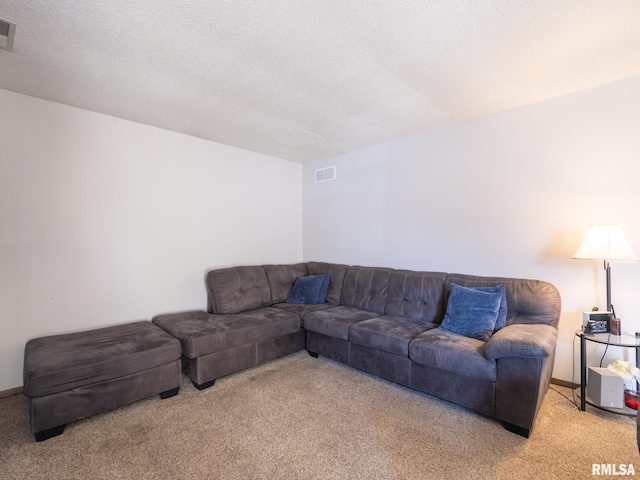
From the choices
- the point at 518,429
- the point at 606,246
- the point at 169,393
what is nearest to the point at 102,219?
the point at 169,393

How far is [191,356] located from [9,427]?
45.9 inches

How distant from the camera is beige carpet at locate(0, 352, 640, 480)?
1.67 m

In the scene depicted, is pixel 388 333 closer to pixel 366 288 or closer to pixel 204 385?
pixel 366 288

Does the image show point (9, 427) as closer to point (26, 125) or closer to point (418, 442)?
point (26, 125)

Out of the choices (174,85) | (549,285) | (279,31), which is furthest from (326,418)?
(174,85)

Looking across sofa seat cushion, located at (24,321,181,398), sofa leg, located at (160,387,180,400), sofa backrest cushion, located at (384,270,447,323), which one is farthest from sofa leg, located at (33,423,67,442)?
sofa backrest cushion, located at (384,270,447,323)

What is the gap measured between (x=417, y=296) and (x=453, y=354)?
943 millimetres

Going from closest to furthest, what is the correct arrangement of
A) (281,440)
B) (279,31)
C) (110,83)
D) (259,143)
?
(279,31) < (281,440) < (110,83) < (259,143)

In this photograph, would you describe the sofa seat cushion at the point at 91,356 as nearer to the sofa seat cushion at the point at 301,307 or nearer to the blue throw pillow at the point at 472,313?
the sofa seat cushion at the point at 301,307

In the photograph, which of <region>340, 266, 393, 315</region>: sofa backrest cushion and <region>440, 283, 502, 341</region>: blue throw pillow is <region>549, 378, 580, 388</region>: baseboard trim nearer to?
<region>440, 283, 502, 341</region>: blue throw pillow

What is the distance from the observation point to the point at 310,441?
1909 millimetres

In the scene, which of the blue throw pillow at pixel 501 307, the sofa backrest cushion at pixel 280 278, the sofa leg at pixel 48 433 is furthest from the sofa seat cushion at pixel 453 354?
the sofa leg at pixel 48 433

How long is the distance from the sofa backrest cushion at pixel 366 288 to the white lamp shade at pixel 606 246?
173cm

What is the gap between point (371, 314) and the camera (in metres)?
3.28
